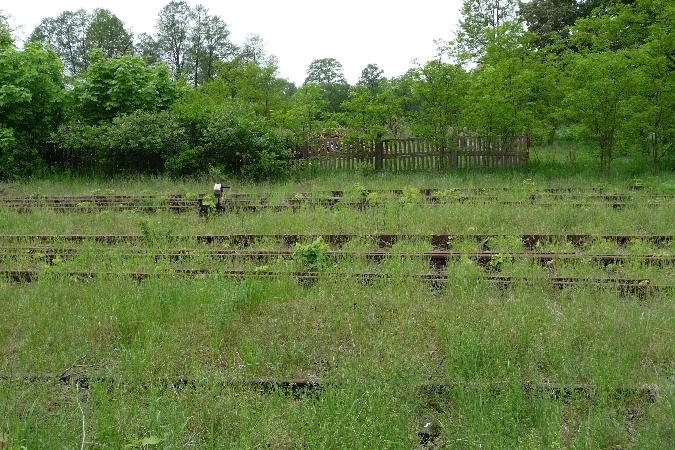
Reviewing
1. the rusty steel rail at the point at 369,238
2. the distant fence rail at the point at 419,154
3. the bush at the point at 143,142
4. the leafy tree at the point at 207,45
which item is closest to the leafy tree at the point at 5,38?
the bush at the point at 143,142

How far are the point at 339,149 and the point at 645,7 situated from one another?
12100 millimetres

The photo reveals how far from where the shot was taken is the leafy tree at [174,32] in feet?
237

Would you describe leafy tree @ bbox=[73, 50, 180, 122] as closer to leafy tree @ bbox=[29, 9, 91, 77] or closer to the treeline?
the treeline

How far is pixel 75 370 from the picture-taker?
523cm

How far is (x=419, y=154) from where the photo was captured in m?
22.4

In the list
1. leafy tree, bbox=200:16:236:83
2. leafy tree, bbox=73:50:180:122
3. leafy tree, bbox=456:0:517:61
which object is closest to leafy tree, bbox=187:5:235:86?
leafy tree, bbox=200:16:236:83

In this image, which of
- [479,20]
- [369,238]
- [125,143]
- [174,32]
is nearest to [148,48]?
[174,32]

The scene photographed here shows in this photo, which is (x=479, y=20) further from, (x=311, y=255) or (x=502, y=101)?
(x=311, y=255)

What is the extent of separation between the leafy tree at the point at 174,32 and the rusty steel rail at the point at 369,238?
2580 inches

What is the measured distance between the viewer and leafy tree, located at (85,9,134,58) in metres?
70.1

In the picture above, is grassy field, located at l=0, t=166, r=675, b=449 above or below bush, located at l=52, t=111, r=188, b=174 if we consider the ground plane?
below

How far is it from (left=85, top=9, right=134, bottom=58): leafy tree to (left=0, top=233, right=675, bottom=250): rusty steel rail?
6549 centimetres

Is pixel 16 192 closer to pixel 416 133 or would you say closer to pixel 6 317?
pixel 6 317

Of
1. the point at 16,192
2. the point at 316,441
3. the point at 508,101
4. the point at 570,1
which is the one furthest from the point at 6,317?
the point at 570,1
